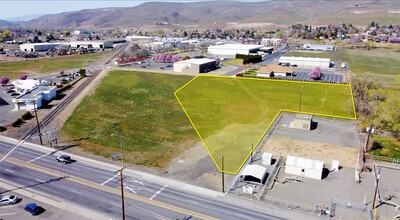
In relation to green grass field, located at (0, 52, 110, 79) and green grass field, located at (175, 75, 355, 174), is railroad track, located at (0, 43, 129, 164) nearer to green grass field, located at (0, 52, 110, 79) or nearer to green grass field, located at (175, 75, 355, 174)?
green grass field, located at (175, 75, 355, 174)

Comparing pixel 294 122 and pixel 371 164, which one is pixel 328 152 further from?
pixel 294 122

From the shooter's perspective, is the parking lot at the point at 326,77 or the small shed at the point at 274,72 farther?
the small shed at the point at 274,72

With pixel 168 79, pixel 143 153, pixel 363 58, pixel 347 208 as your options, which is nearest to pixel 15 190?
pixel 143 153

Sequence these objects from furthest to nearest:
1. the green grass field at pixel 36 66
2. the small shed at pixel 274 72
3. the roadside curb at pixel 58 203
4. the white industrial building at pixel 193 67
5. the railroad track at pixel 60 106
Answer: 1. the green grass field at pixel 36 66
2. the white industrial building at pixel 193 67
3. the small shed at pixel 274 72
4. the railroad track at pixel 60 106
5. the roadside curb at pixel 58 203

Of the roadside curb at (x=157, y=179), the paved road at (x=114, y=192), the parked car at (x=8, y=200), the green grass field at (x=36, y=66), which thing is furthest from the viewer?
the green grass field at (x=36, y=66)

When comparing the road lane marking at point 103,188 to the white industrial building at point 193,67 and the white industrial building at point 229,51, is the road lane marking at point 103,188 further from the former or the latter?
the white industrial building at point 229,51

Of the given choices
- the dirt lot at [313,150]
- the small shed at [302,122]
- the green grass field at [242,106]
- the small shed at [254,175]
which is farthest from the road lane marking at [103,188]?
the small shed at [302,122]

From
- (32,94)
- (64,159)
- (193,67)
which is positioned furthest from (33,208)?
(193,67)
